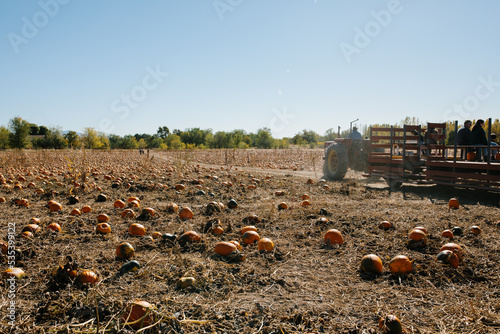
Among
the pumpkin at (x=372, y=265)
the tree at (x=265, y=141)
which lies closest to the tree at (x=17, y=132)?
the tree at (x=265, y=141)

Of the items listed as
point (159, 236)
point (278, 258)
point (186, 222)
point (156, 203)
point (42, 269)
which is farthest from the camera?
point (156, 203)

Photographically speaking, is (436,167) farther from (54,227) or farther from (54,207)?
(54,207)

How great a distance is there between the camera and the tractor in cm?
1125

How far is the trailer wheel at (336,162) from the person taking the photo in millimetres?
11156

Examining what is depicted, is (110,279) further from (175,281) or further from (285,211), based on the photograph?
(285,211)

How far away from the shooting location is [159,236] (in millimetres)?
4199

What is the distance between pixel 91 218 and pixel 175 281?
10.2 ft

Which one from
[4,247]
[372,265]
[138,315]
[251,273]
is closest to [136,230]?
[4,247]

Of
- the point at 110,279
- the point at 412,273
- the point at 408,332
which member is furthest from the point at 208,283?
the point at 412,273

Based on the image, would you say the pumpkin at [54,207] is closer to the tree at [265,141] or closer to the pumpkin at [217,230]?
the pumpkin at [217,230]

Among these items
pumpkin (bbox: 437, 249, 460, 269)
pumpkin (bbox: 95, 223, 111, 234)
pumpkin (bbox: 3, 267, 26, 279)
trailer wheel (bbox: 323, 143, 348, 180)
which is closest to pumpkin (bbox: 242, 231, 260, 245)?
pumpkin (bbox: 95, 223, 111, 234)

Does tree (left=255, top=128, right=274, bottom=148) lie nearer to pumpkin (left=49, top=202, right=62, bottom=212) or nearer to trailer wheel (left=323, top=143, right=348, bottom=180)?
trailer wheel (left=323, top=143, right=348, bottom=180)

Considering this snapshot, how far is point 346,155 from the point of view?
11.2 metres

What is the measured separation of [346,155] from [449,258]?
323 inches
